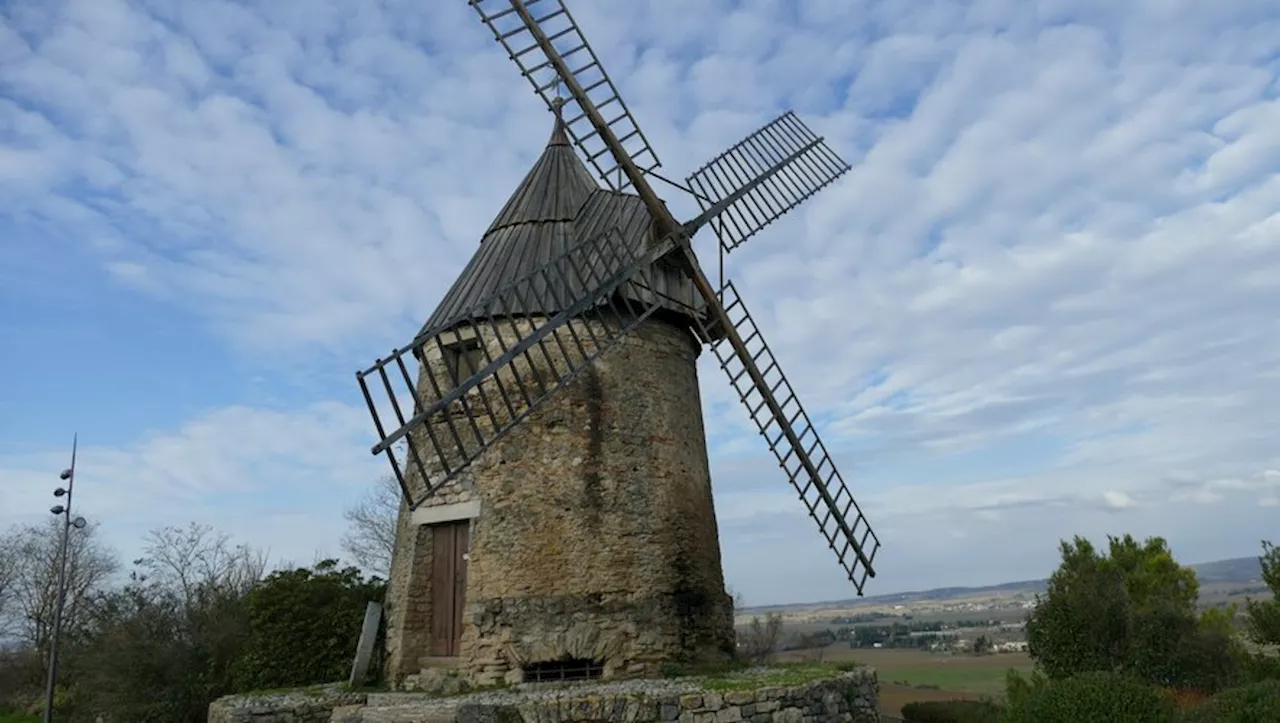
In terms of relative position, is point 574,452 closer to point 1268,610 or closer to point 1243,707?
point 1243,707

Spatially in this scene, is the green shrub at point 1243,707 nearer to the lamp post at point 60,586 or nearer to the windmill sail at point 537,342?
the windmill sail at point 537,342

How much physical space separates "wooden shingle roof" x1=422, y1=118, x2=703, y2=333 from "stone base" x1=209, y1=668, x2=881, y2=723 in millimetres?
4809

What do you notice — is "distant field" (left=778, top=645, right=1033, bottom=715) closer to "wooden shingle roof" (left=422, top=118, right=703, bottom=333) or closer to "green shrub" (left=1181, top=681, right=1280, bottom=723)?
"green shrub" (left=1181, top=681, right=1280, bottom=723)

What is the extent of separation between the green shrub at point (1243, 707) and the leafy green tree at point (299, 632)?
36.8ft

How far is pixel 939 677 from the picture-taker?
27.4m

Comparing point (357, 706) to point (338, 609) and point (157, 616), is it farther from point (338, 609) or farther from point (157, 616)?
point (157, 616)

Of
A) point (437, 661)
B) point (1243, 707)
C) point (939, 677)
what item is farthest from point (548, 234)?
point (939, 677)

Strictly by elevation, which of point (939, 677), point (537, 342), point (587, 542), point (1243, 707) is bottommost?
point (939, 677)

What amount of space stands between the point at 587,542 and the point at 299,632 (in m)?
5.61

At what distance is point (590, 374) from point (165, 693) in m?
10.7

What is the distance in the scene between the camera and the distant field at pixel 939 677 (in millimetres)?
20688

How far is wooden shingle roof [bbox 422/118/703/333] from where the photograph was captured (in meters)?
11.6

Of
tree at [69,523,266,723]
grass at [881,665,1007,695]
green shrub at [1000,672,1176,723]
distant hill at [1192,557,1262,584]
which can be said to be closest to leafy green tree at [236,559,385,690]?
tree at [69,523,266,723]

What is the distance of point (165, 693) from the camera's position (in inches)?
591
